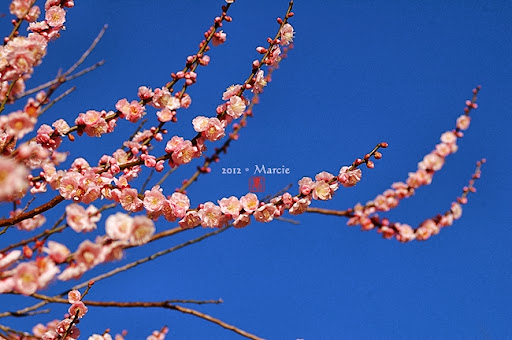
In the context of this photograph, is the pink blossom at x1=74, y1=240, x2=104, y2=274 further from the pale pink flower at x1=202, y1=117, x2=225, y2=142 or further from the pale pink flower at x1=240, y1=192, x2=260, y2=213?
the pale pink flower at x1=202, y1=117, x2=225, y2=142

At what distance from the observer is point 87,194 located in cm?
220

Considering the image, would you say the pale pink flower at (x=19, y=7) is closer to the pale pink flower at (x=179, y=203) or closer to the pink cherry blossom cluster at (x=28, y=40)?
the pink cherry blossom cluster at (x=28, y=40)

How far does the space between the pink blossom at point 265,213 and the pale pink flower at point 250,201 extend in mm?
38

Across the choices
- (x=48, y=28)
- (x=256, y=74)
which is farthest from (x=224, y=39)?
(x=48, y=28)

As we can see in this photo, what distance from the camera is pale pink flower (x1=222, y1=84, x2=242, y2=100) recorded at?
2445 mm

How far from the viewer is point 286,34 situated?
256cm

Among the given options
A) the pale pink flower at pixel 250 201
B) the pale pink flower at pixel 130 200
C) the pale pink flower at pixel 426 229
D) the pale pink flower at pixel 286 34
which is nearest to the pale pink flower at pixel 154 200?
the pale pink flower at pixel 130 200

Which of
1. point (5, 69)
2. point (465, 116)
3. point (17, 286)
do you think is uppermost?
point (465, 116)

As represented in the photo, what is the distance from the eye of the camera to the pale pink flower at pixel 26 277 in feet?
4.49

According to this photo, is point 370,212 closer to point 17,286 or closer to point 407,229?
point 407,229

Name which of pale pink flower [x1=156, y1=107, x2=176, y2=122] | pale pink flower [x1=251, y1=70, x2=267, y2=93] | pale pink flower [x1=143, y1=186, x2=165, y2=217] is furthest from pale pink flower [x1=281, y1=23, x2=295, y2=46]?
pale pink flower [x1=143, y1=186, x2=165, y2=217]

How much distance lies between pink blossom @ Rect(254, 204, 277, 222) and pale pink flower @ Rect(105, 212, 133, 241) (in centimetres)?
95

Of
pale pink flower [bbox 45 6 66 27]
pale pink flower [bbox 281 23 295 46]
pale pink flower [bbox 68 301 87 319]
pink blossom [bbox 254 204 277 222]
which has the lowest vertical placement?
pale pink flower [bbox 68 301 87 319]

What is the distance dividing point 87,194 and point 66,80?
123 cm
